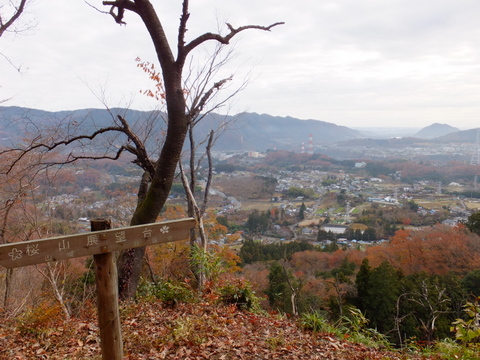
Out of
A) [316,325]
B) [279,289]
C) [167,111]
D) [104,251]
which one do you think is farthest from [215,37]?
[279,289]

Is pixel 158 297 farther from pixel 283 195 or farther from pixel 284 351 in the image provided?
pixel 283 195

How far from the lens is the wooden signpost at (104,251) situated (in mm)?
1871

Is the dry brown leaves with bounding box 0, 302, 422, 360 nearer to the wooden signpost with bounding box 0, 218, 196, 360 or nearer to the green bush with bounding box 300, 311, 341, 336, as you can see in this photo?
the green bush with bounding box 300, 311, 341, 336

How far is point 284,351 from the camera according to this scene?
306 cm

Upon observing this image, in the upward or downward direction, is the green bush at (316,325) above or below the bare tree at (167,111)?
below

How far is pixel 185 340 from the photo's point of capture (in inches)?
118

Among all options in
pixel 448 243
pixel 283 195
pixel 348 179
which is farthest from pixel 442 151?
pixel 448 243

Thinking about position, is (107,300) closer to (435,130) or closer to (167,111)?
(167,111)

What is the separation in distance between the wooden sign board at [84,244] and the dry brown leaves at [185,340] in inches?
49.1

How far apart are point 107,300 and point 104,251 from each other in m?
0.35

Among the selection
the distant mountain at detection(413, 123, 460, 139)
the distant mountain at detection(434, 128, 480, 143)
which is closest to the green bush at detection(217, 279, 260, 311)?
the distant mountain at detection(434, 128, 480, 143)

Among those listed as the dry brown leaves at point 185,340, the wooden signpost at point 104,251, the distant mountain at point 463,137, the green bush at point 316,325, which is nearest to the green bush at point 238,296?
the dry brown leaves at point 185,340

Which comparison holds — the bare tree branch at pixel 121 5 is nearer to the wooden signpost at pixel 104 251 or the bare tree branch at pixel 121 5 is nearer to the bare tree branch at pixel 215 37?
the bare tree branch at pixel 215 37

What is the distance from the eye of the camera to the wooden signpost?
6.14 feet
